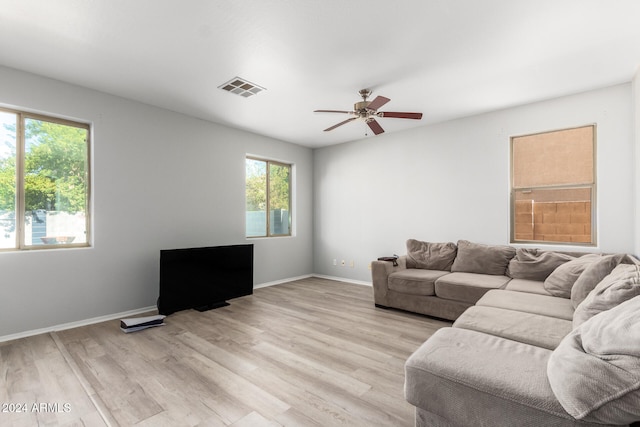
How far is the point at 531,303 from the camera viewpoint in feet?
8.44

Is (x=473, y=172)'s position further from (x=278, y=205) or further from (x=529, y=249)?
(x=278, y=205)

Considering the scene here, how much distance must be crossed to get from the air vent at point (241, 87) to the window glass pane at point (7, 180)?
2187 mm

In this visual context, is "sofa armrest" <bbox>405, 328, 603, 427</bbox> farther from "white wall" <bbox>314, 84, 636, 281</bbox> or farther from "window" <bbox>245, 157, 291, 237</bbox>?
"window" <bbox>245, 157, 291, 237</bbox>

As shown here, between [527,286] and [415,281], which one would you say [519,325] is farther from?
[415,281]

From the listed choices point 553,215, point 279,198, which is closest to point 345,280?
point 279,198

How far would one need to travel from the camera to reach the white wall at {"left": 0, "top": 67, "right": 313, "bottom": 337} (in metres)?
3.03

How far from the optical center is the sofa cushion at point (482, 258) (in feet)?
12.3

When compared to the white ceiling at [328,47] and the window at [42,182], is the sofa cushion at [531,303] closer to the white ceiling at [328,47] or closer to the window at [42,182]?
the white ceiling at [328,47]

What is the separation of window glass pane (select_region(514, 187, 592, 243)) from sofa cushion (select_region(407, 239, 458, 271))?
2.97ft

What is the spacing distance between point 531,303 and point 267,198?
14.0ft

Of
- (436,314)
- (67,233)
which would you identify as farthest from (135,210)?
(436,314)

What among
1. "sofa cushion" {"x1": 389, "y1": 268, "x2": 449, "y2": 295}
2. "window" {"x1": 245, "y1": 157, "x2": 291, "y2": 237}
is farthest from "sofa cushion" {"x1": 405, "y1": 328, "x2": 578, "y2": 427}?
"window" {"x1": 245, "y1": 157, "x2": 291, "y2": 237}

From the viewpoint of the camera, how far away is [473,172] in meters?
4.30

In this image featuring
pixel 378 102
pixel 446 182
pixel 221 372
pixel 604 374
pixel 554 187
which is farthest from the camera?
pixel 446 182
